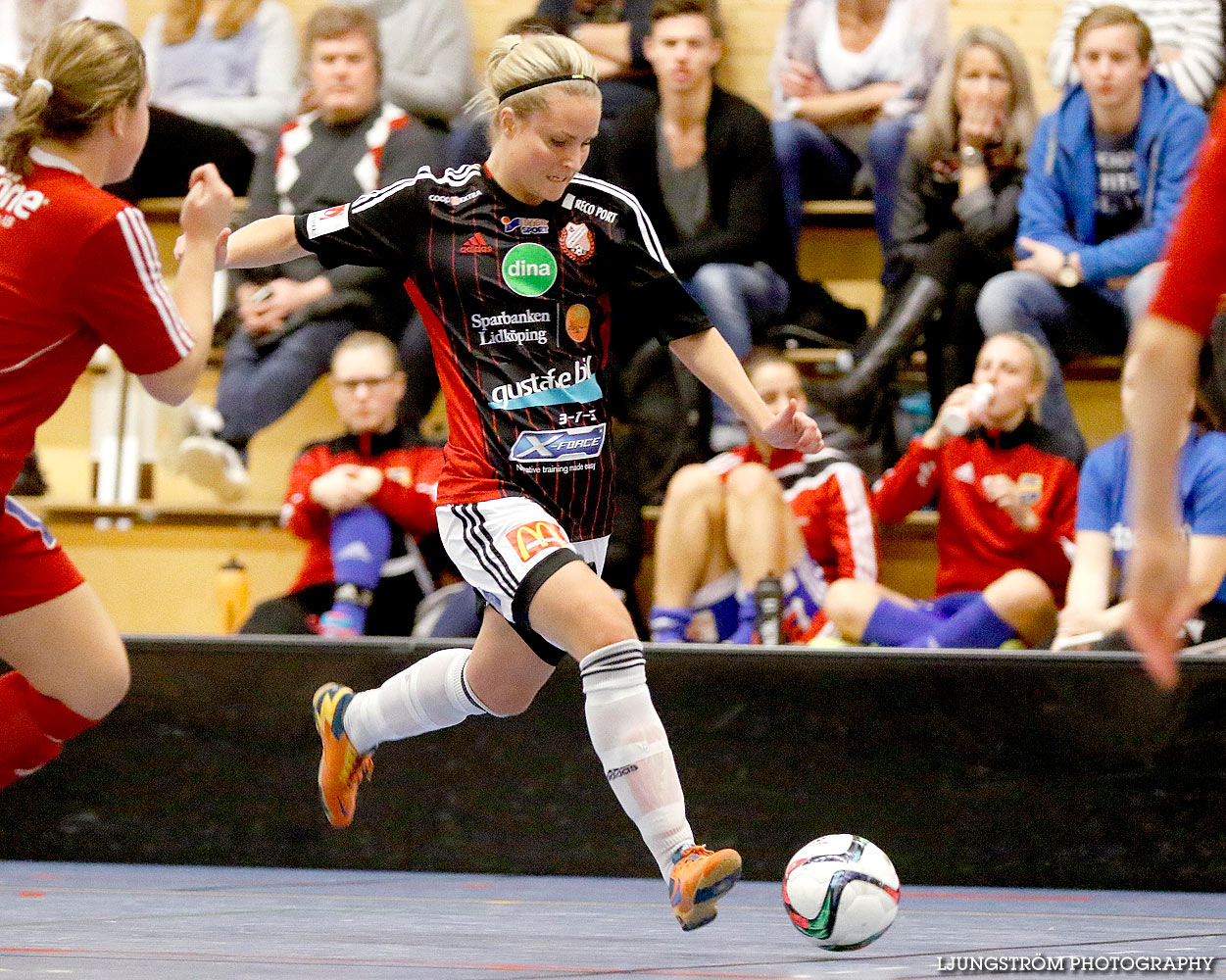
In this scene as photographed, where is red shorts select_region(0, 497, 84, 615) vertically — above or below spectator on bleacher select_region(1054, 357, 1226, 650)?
above

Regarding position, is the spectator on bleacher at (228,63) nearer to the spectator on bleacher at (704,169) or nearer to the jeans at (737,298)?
the spectator on bleacher at (704,169)

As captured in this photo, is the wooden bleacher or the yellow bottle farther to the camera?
the wooden bleacher

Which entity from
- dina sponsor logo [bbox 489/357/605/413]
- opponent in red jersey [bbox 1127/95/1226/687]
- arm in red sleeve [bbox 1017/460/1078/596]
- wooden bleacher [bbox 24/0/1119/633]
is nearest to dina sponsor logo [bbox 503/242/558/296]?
dina sponsor logo [bbox 489/357/605/413]

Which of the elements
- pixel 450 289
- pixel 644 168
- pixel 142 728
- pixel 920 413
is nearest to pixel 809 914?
pixel 450 289

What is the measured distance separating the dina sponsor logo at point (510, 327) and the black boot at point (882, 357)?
104 inches

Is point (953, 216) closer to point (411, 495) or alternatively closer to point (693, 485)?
point (693, 485)

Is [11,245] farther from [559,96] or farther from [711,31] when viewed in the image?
[711,31]

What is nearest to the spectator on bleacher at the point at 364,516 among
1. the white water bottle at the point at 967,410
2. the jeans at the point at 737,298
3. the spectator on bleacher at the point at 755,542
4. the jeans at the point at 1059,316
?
the spectator on bleacher at the point at 755,542

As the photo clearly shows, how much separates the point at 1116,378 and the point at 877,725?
2.37 meters

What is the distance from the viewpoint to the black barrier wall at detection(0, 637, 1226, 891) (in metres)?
4.45

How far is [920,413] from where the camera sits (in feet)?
20.1

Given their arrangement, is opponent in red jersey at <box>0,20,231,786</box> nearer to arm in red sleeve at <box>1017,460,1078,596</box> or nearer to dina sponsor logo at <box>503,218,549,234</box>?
dina sponsor logo at <box>503,218,549,234</box>

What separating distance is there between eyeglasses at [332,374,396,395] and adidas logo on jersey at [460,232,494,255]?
7.38 feet

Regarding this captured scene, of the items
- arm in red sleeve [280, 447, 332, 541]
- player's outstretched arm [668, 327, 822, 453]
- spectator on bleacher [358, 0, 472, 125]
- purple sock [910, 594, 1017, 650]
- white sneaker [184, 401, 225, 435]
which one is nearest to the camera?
player's outstretched arm [668, 327, 822, 453]
